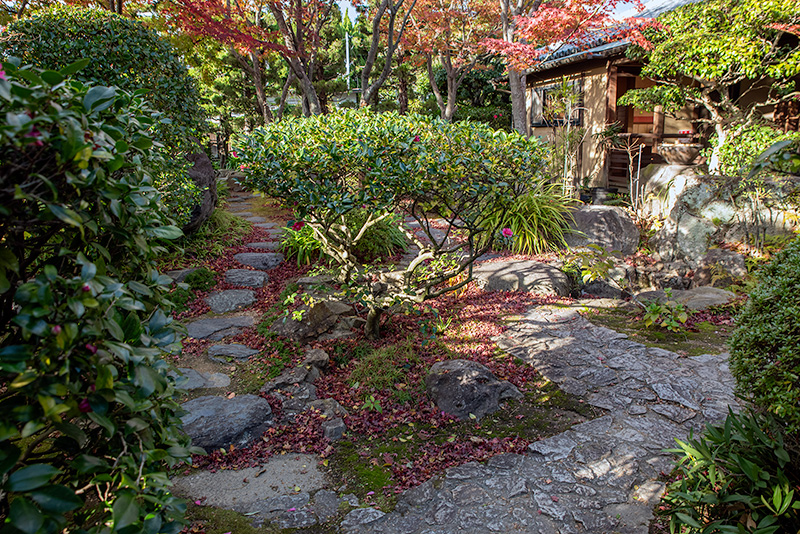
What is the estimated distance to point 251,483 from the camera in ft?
9.23

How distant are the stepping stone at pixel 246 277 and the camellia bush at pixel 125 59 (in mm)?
922

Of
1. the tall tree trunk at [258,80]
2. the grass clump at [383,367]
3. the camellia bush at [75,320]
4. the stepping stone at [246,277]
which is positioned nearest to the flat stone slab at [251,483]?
the grass clump at [383,367]

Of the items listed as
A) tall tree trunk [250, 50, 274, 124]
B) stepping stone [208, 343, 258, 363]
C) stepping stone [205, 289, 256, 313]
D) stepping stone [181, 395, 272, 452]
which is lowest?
stepping stone [181, 395, 272, 452]

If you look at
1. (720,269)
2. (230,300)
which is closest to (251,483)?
(230,300)

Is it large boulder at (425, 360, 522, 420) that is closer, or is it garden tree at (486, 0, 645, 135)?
large boulder at (425, 360, 522, 420)

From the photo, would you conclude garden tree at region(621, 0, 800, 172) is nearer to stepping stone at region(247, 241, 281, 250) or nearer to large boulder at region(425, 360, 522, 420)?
large boulder at region(425, 360, 522, 420)

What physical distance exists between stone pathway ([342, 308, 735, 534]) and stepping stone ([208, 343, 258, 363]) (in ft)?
7.31

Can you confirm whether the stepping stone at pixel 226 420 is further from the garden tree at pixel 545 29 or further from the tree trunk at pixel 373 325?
the garden tree at pixel 545 29

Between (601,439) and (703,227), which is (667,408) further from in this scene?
(703,227)

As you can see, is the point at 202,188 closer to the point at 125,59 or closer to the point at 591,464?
the point at 125,59

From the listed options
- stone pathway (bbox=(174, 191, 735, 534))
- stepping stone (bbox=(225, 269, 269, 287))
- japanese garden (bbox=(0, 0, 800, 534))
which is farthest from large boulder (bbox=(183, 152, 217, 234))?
stone pathway (bbox=(174, 191, 735, 534))

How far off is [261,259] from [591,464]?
5.17 m

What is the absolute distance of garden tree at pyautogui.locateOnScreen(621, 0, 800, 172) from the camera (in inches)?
275

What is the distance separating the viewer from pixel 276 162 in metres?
3.68
